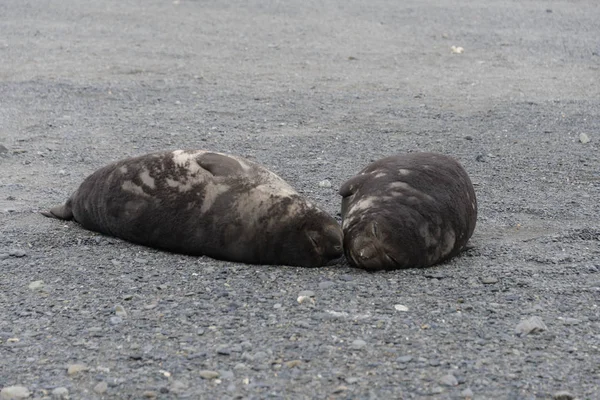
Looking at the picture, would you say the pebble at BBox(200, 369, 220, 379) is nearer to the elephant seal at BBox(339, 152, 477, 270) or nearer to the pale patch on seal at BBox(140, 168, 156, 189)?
the elephant seal at BBox(339, 152, 477, 270)

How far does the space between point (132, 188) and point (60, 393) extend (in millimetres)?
2186

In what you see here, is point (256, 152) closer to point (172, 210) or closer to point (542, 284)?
point (172, 210)

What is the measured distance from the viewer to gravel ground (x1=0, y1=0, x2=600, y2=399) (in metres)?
4.12

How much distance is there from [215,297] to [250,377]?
3.19 ft

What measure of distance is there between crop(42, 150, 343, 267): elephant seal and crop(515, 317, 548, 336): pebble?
1.40 m

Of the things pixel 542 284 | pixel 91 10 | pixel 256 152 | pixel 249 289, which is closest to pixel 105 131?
pixel 256 152

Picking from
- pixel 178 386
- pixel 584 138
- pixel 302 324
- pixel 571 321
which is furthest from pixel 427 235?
pixel 584 138

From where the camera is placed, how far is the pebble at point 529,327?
14.7ft

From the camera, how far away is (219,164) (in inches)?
229

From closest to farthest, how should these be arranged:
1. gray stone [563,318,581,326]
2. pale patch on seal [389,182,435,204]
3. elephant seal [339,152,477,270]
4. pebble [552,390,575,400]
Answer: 1. pebble [552,390,575,400]
2. gray stone [563,318,581,326]
3. elephant seal [339,152,477,270]
4. pale patch on seal [389,182,435,204]

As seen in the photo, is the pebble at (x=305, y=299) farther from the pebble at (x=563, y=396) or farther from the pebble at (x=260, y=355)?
the pebble at (x=563, y=396)

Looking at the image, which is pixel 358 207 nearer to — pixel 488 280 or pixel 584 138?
pixel 488 280

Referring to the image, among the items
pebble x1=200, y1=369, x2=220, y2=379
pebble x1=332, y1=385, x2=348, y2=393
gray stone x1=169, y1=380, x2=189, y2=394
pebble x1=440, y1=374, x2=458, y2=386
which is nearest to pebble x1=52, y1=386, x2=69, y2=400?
gray stone x1=169, y1=380, x2=189, y2=394

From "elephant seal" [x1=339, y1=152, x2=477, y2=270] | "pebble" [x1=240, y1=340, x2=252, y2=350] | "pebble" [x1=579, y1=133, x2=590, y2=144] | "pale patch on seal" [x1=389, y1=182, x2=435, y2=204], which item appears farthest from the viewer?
"pebble" [x1=579, y1=133, x2=590, y2=144]
